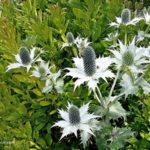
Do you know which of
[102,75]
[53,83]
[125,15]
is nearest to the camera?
[102,75]

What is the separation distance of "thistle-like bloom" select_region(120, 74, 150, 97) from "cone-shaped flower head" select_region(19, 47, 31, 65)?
0.56 meters

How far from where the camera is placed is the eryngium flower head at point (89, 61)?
1606 mm

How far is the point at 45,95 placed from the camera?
188cm

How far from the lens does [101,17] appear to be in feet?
7.57

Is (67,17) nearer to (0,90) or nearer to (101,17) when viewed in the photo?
(101,17)

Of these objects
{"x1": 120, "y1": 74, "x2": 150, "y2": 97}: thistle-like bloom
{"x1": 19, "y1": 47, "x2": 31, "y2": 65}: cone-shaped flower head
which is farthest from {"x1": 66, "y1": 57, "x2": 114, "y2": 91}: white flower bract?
{"x1": 19, "y1": 47, "x2": 31, "y2": 65}: cone-shaped flower head

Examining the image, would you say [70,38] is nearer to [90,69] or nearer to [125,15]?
[125,15]

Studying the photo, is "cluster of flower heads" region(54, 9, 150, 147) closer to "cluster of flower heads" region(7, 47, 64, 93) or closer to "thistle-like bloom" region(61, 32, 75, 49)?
"cluster of flower heads" region(7, 47, 64, 93)

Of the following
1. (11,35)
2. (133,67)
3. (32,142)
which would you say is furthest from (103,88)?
(11,35)

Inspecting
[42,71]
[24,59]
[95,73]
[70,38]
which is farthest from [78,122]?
[70,38]

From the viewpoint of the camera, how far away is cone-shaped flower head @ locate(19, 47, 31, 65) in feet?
6.07

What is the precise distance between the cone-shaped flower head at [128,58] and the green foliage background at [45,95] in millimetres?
218

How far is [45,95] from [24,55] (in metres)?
0.25

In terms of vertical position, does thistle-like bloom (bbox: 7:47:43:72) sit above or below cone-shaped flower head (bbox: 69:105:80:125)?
above
